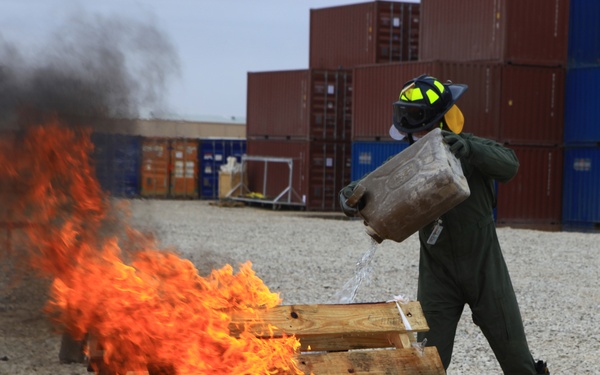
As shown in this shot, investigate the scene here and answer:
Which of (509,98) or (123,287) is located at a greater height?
(509,98)

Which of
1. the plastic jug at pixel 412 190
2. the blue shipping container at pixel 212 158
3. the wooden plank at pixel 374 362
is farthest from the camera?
the blue shipping container at pixel 212 158

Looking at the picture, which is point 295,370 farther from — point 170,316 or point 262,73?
point 262,73

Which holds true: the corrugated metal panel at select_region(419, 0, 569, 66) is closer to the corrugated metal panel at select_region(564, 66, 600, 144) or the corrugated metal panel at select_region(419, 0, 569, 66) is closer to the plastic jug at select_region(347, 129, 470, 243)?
the corrugated metal panel at select_region(564, 66, 600, 144)

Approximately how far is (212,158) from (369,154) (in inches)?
480

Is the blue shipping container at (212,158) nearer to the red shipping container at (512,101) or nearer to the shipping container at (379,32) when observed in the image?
the shipping container at (379,32)

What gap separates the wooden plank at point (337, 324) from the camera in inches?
176

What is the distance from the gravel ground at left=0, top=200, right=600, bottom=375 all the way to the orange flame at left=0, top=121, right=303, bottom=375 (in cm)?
81

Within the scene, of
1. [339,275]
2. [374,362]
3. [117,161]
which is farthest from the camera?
[339,275]

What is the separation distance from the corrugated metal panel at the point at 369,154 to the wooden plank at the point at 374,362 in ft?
71.2

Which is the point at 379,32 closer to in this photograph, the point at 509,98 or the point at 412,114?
the point at 509,98

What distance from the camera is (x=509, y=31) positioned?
2444 cm

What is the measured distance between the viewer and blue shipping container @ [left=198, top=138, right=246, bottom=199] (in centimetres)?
3778

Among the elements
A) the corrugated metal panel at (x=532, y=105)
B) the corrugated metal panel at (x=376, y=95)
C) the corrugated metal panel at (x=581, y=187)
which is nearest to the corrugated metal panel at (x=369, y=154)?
the corrugated metal panel at (x=376, y=95)

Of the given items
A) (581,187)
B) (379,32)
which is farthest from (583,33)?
(379,32)
